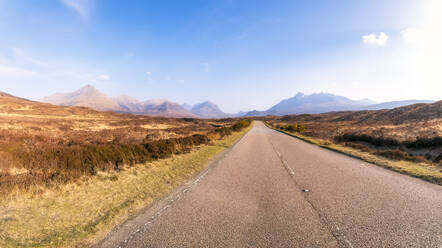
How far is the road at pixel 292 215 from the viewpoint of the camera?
10.6 ft

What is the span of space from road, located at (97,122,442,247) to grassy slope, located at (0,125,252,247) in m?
0.58

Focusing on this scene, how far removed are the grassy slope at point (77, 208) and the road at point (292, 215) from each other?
58 cm

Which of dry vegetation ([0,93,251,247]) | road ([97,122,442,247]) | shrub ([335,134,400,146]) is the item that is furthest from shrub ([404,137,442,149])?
dry vegetation ([0,93,251,247])

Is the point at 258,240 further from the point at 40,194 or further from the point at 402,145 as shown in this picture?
the point at 402,145

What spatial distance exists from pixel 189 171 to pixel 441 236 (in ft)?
24.6

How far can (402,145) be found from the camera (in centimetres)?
1495

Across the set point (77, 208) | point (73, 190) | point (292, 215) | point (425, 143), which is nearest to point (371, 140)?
point (425, 143)

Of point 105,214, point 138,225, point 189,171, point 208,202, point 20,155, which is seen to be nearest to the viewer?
point 138,225

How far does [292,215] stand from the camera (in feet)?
13.6

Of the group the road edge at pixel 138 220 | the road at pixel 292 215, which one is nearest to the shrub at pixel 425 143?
the road at pixel 292 215

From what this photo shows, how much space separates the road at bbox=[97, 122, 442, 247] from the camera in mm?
3243

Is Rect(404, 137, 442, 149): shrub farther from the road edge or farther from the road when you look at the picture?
the road edge

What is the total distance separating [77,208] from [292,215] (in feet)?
18.1

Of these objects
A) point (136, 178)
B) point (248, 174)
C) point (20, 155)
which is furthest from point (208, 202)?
point (20, 155)
